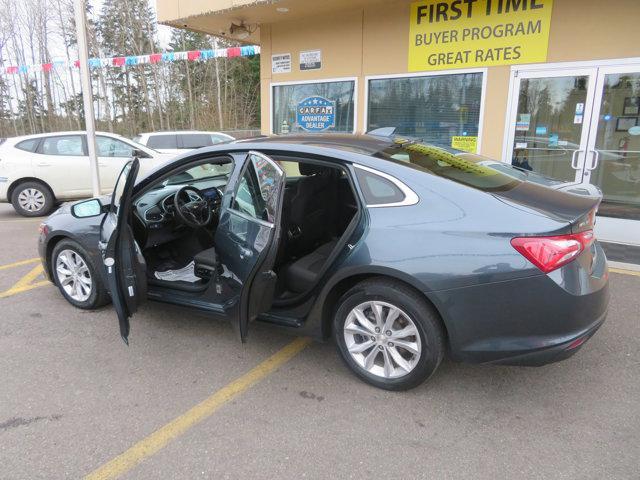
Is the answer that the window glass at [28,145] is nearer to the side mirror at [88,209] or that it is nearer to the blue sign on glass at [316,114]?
the blue sign on glass at [316,114]

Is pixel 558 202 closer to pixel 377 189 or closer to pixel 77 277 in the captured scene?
pixel 377 189

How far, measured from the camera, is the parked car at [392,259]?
251 cm

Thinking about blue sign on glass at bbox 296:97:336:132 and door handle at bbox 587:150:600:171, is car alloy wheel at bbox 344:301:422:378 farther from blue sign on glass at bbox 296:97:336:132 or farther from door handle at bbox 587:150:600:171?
blue sign on glass at bbox 296:97:336:132

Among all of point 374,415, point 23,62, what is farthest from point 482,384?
point 23,62

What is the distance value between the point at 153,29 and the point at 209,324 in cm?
3202

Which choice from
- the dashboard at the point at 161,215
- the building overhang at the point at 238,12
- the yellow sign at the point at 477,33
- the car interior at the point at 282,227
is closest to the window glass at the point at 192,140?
the building overhang at the point at 238,12

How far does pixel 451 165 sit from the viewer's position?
126 inches

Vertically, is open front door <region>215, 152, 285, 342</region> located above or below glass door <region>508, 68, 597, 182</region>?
below

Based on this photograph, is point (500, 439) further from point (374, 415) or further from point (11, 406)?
point (11, 406)

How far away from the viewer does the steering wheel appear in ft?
13.1

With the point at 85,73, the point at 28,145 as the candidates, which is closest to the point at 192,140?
the point at 28,145

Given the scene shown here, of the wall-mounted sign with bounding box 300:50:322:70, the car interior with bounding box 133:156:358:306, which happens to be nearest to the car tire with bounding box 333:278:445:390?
the car interior with bounding box 133:156:358:306

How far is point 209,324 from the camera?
3.94 m

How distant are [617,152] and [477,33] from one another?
8.09 feet
